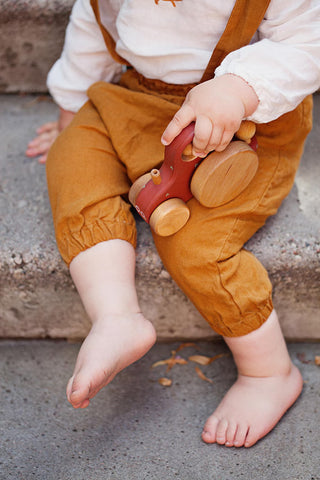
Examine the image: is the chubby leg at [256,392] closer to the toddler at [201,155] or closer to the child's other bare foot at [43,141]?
the toddler at [201,155]

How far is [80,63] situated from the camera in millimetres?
1185

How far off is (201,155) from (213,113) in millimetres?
73

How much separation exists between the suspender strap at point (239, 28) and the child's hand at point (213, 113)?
0.09m

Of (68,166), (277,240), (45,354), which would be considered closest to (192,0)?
(68,166)

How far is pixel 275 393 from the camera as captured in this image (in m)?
0.98

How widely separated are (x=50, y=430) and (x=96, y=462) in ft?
0.40

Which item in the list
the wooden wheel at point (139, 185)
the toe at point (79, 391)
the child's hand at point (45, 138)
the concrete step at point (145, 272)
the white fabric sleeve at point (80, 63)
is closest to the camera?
the toe at point (79, 391)

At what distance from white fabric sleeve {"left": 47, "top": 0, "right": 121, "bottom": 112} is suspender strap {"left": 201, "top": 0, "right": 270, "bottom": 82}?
35cm

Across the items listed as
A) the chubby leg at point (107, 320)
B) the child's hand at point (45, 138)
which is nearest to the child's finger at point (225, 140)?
the chubby leg at point (107, 320)

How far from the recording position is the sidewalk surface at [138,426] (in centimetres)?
92

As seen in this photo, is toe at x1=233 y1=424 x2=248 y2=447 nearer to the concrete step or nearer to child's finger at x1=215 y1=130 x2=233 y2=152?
the concrete step

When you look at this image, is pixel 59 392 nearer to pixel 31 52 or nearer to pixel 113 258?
pixel 113 258

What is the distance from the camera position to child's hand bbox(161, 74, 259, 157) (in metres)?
0.82

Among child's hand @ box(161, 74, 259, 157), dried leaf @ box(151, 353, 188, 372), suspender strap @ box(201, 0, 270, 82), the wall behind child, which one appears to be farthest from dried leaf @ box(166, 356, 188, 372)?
the wall behind child
